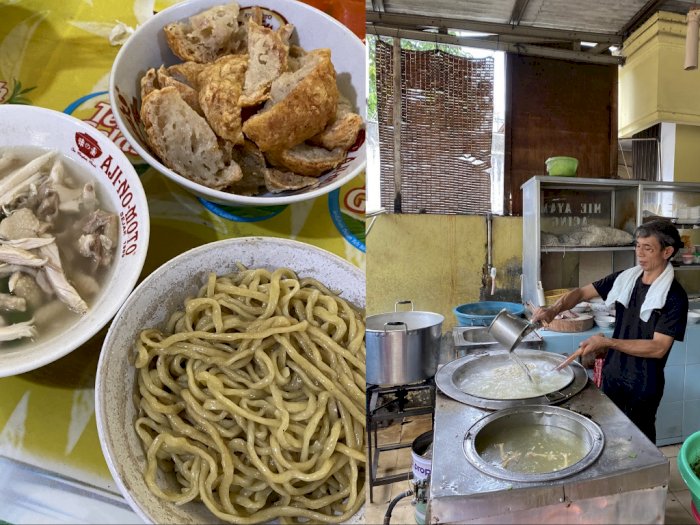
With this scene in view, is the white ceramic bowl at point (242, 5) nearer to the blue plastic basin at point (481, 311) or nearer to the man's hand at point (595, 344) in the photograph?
the blue plastic basin at point (481, 311)

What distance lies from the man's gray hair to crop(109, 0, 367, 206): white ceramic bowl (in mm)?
667

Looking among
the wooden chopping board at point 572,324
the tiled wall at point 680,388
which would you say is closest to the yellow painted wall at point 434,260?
the wooden chopping board at point 572,324

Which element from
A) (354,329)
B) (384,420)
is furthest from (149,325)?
(384,420)

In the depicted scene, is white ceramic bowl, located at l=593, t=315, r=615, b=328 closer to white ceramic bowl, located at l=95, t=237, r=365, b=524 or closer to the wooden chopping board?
the wooden chopping board

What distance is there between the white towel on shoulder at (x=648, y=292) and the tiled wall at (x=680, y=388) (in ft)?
0.25

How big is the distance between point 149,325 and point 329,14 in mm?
970

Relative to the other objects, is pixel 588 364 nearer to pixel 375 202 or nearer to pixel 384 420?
pixel 384 420

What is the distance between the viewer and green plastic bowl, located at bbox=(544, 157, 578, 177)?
1.11 meters

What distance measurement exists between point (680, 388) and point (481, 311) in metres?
0.52

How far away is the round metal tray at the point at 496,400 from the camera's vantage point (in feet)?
3.27

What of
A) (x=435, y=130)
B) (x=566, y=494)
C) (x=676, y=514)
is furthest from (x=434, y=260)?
(x=676, y=514)

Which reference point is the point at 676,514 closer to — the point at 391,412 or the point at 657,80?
the point at 391,412

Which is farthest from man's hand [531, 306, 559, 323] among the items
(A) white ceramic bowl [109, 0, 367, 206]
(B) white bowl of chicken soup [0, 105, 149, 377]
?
(B) white bowl of chicken soup [0, 105, 149, 377]

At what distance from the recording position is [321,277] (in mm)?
1267
